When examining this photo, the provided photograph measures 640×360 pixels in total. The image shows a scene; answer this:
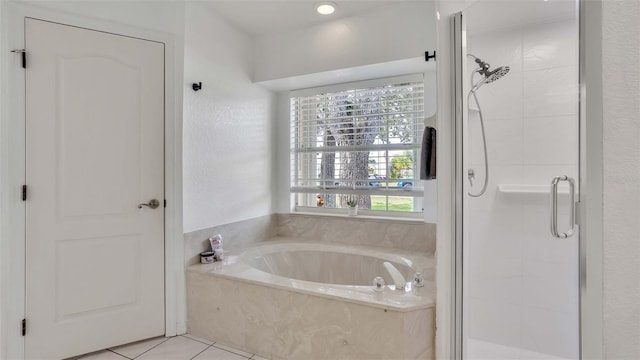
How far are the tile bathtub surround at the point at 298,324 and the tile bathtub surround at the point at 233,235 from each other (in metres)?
0.17

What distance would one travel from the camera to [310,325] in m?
1.95

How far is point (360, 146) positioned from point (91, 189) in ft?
6.84

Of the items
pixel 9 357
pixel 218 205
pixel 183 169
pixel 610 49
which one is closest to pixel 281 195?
pixel 218 205

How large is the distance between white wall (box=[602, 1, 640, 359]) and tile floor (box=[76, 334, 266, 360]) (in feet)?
6.40

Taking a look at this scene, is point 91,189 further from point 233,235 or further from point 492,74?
point 492,74

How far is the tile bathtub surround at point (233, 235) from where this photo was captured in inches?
98.2

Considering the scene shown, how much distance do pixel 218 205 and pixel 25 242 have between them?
3.89ft

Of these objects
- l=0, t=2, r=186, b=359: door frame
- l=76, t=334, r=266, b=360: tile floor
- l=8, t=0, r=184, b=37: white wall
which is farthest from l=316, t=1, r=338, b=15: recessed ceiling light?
l=76, t=334, r=266, b=360: tile floor

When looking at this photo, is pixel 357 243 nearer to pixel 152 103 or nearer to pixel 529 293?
pixel 529 293

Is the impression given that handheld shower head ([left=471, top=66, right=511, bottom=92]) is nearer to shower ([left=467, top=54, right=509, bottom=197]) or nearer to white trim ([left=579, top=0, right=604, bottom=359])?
shower ([left=467, top=54, right=509, bottom=197])

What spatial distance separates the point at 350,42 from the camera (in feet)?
8.91

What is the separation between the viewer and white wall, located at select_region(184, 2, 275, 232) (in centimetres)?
250

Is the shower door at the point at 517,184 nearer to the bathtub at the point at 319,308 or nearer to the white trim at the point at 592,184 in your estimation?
the bathtub at the point at 319,308

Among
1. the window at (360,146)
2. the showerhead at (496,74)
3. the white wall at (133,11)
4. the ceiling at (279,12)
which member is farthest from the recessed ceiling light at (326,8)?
the showerhead at (496,74)
